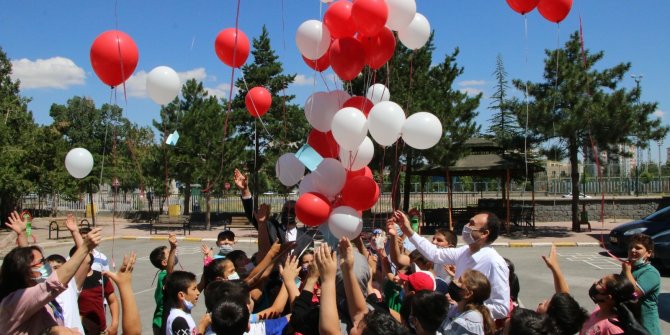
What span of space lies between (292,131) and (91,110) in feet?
127

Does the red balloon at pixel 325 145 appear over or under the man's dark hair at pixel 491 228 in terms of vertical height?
over

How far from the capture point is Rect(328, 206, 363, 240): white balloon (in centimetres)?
452

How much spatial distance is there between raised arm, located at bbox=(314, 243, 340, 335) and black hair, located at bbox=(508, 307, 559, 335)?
3.03 feet

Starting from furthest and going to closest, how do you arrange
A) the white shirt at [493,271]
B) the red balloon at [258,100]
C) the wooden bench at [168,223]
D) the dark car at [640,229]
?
the wooden bench at [168,223]
the dark car at [640,229]
the red balloon at [258,100]
the white shirt at [493,271]

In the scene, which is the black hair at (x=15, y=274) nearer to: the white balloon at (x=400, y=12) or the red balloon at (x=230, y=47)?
the red balloon at (x=230, y=47)

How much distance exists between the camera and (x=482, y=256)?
374cm

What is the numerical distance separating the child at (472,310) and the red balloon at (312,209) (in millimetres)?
1720

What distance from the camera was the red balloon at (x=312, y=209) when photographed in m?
4.64

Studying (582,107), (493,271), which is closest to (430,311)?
(493,271)

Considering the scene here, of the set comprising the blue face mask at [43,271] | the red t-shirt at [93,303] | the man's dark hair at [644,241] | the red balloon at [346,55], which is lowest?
the red t-shirt at [93,303]

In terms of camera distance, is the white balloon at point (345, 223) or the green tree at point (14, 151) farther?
the green tree at point (14, 151)

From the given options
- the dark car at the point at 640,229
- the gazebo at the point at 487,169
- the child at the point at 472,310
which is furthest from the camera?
the gazebo at the point at 487,169

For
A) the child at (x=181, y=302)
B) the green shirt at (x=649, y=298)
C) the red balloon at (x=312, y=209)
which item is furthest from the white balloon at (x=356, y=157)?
the green shirt at (x=649, y=298)

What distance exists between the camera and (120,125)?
5806 centimetres
